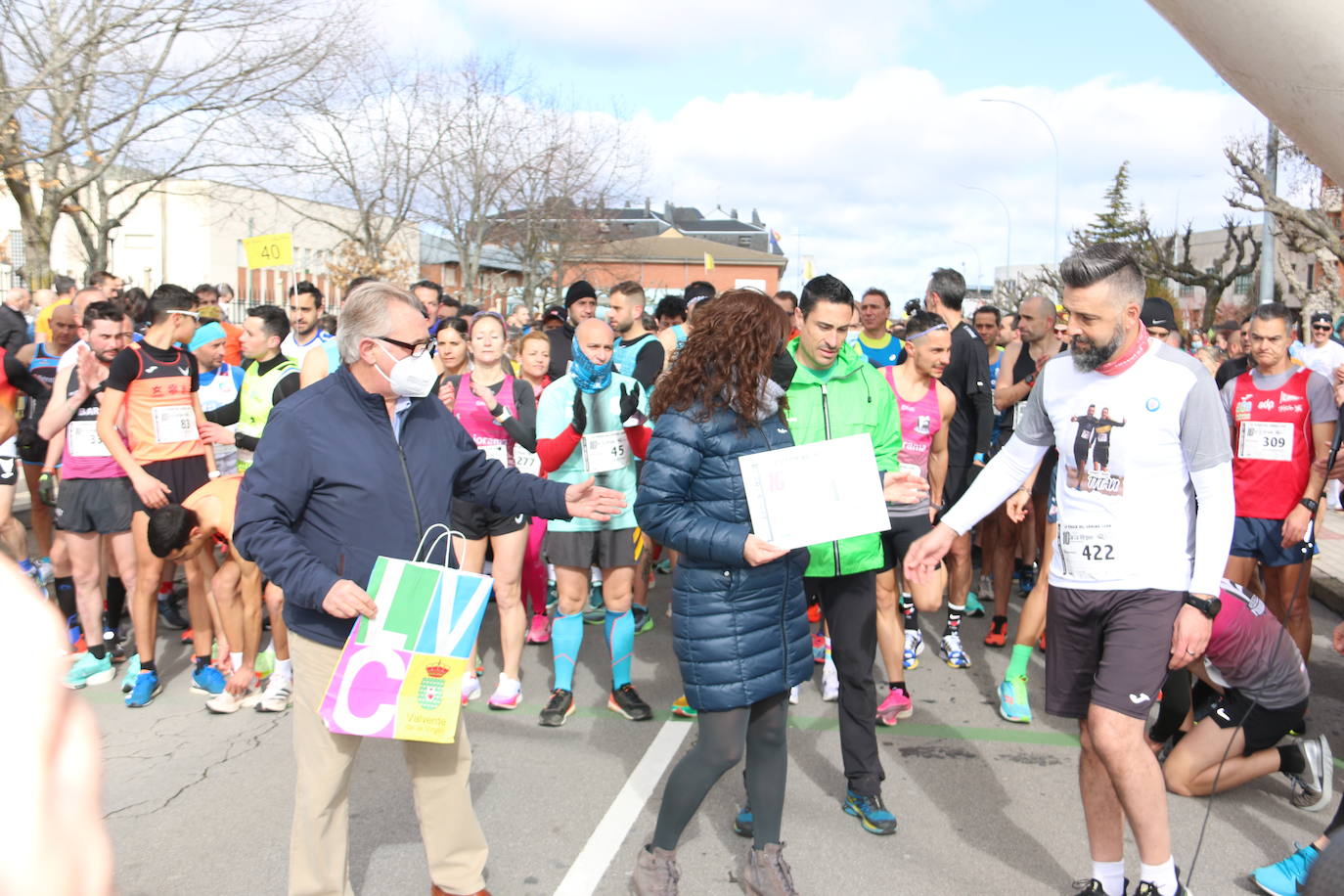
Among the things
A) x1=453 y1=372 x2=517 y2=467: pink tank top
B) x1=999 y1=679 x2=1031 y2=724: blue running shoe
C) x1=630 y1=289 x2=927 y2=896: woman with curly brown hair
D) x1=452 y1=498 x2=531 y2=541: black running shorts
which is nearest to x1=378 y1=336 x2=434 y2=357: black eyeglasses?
x1=630 y1=289 x2=927 y2=896: woman with curly brown hair

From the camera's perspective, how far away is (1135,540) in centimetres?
359

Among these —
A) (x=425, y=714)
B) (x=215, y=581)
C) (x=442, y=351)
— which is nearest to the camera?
(x=425, y=714)

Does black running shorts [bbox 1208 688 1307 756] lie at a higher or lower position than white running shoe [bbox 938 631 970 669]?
higher

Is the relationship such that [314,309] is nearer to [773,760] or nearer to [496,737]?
[496,737]

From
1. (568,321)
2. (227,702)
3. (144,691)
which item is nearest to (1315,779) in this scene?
(227,702)

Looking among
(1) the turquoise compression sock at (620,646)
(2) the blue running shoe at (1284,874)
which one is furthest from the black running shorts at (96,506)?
(2) the blue running shoe at (1284,874)

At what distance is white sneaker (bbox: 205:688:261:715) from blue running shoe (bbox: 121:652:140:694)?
496 mm

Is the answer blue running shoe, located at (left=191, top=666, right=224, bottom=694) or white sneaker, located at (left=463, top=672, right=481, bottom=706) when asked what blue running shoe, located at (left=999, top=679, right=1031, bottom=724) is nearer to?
white sneaker, located at (left=463, top=672, right=481, bottom=706)

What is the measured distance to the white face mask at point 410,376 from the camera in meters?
3.48

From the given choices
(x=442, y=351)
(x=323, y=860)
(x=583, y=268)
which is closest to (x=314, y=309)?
(x=442, y=351)

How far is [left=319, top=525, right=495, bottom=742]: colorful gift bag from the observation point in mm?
3299

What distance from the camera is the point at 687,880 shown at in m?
4.14

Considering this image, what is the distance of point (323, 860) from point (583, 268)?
3711cm

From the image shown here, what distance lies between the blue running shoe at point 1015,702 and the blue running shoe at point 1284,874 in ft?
6.32
